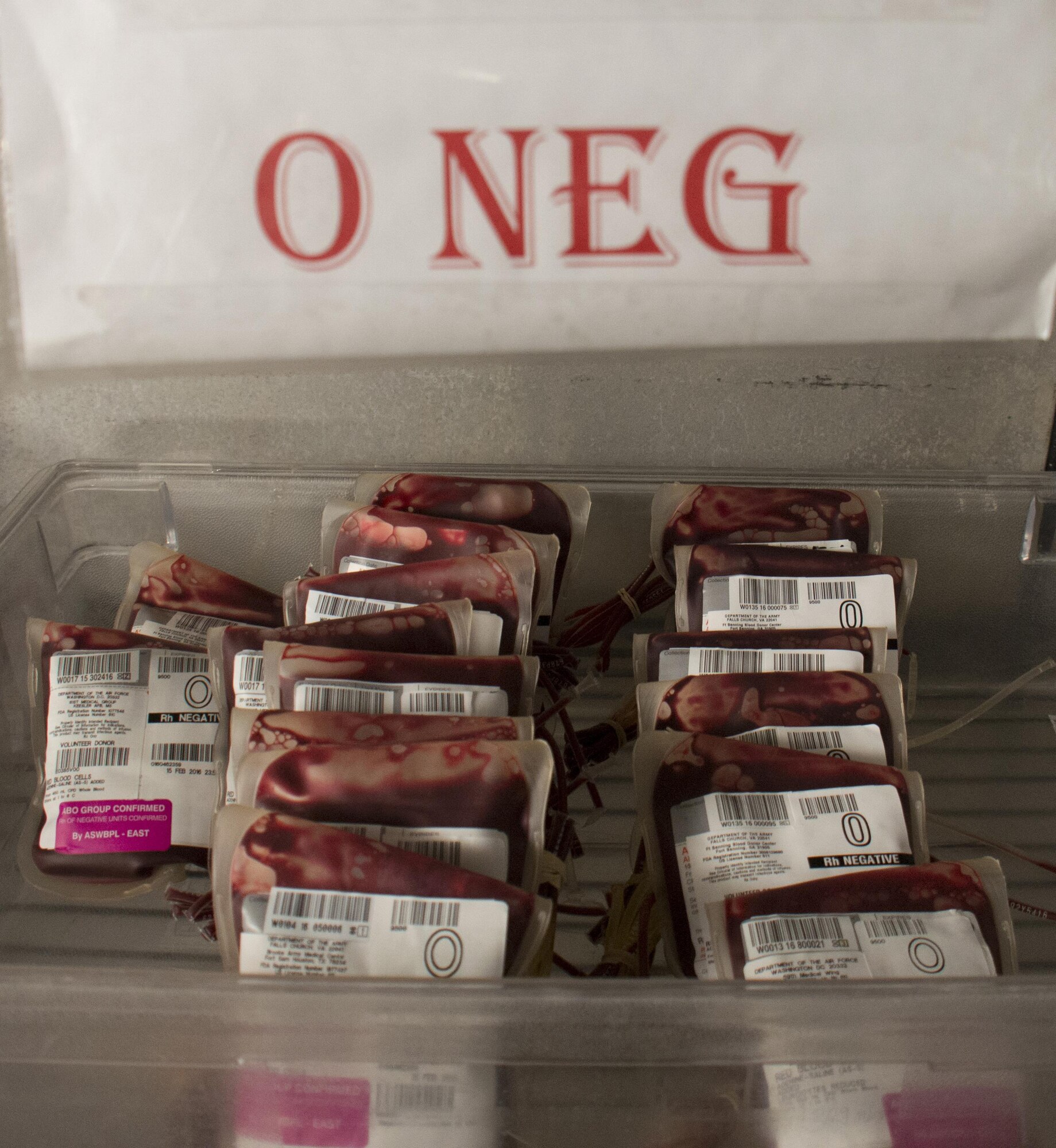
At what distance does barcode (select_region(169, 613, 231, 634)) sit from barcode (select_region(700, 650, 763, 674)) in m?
0.37

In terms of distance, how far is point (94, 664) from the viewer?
77cm

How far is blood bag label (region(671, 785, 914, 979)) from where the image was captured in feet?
2.09

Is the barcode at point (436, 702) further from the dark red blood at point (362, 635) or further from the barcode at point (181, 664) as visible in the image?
the barcode at point (181, 664)

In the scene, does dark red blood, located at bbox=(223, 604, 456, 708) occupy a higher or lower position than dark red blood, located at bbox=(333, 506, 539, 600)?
lower

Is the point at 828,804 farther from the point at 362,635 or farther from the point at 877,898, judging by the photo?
the point at 362,635

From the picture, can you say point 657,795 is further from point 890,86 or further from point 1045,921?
point 890,86

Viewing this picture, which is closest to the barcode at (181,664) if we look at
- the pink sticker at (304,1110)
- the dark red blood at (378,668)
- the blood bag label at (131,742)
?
the blood bag label at (131,742)

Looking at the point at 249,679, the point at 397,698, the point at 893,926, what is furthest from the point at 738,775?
the point at 249,679

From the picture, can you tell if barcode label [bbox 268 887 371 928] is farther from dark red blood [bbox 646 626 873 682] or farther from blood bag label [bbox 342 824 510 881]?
dark red blood [bbox 646 626 873 682]

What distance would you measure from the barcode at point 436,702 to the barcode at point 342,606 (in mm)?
91

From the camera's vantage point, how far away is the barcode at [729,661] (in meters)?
0.75

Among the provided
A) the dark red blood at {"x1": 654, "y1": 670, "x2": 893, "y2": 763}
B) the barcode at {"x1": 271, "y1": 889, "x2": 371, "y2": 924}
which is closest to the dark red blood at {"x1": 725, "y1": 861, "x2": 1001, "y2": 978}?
the dark red blood at {"x1": 654, "y1": 670, "x2": 893, "y2": 763}

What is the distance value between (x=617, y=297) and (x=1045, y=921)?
58 cm

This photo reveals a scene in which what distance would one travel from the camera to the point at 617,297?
86 centimetres
